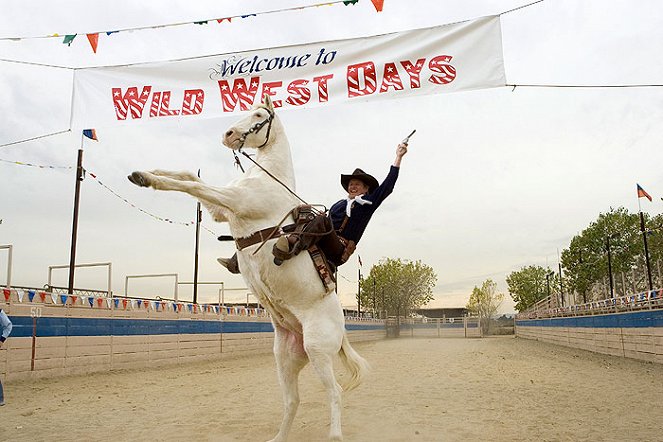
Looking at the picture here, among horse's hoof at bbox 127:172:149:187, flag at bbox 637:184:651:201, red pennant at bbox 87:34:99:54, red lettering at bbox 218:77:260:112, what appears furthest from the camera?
flag at bbox 637:184:651:201

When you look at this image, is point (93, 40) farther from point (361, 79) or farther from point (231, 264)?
point (231, 264)

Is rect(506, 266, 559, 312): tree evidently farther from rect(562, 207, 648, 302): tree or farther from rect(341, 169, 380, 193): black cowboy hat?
rect(341, 169, 380, 193): black cowboy hat

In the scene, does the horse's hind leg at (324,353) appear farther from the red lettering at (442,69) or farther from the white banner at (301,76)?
the red lettering at (442,69)

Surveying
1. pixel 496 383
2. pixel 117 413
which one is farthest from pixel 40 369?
pixel 496 383

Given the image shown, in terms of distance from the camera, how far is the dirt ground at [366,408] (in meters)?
5.17

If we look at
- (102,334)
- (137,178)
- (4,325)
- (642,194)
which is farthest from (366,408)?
(642,194)

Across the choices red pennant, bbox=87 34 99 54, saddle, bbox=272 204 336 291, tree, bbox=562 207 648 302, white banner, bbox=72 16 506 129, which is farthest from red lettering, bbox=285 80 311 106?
tree, bbox=562 207 648 302

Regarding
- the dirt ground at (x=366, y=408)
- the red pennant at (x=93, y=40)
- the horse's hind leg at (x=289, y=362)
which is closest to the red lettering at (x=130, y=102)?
the red pennant at (x=93, y=40)

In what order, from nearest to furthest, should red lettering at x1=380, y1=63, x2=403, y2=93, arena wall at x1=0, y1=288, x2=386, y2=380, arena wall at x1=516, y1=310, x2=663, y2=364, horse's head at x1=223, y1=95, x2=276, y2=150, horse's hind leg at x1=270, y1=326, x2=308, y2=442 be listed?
horse's head at x1=223, y1=95, x2=276, y2=150 < horse's hind leg at x1=270, y1=326, x2=308, y2=442 < red lettering at x1=380, y1=63, x2=403, y2=93 < arena wall at x1=0, y1=288, x2=386, y2=380 < arena wall at x1=516, y1=310, x2=663, y2=364

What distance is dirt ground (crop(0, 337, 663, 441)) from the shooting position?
5168 mm

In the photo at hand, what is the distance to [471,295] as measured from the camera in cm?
8331

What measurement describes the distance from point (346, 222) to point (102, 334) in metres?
Result: 9.70

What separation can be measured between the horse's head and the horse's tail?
1997 millimetres

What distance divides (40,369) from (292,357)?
7965 millimetres
